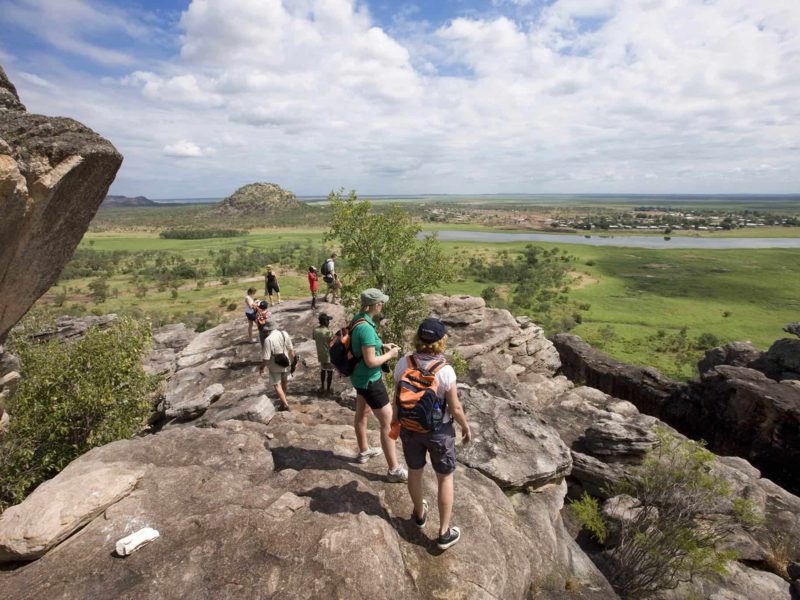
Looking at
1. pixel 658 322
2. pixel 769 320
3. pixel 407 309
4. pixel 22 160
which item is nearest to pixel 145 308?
pixel 407 309

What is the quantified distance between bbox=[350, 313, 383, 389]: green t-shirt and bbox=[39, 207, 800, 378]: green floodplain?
36486 millimetres

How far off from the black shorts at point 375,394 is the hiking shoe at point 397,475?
122 centimetres

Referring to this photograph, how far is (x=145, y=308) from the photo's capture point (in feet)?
181

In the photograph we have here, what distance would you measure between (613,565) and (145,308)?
59.3m

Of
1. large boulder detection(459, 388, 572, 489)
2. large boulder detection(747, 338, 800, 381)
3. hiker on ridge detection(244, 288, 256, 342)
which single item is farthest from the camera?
large boulder detection(747, 338, 800, 381)

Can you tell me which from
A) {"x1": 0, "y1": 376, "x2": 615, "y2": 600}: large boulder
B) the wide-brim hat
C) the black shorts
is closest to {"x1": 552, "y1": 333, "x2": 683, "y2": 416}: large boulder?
{"x1": 0, "y1": 376, "x2": 615, "y2": 600}: large boulder

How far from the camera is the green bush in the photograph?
29.4 ft

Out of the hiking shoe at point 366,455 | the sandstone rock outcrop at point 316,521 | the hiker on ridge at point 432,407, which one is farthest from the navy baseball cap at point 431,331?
the hiking shoe at point 366,455

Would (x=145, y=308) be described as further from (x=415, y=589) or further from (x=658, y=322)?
(x=658, y=322)

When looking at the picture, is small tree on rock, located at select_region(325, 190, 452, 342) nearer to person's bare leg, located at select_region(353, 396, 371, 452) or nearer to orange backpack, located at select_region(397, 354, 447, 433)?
person's bare leg, located at select_region(353, 396, 371, 452)

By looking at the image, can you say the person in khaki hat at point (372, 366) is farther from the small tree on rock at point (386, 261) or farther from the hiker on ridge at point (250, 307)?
the hiker on ridge at point (250, 307)

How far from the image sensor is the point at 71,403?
31.3 feet

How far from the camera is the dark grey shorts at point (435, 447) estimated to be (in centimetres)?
575

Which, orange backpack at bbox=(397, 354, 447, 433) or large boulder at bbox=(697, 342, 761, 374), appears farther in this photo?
large boulder at bbox=(697, 342, 761, 374)
